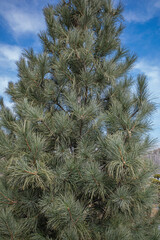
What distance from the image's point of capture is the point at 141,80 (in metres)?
2.04

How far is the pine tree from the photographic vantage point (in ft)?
5.50

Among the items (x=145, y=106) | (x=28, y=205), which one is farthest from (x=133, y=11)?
(x=28, y=205)

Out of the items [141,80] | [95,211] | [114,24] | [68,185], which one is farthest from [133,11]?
[95,211]

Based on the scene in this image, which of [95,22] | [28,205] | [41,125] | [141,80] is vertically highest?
[95,22]

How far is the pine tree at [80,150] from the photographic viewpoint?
66.0 inches

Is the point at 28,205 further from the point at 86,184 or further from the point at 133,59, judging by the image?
the point at 133,59

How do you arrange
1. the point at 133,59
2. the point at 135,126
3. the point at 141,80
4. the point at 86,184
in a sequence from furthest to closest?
1. the point at 133,59
2. the point at 141,80
3. the point at 135,126
4. the point at 86,184

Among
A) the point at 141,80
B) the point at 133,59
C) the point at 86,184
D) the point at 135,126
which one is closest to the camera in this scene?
the point at 86,184

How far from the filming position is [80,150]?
1913mm

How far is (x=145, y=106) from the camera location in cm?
199

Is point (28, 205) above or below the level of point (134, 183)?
below

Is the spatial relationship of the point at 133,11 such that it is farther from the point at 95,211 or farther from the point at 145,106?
the point at 95,211

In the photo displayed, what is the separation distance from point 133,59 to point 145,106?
85 cm

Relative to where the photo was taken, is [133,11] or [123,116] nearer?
[123,116]
